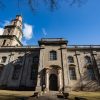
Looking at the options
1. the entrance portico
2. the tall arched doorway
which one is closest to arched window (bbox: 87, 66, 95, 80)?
the entrance portico

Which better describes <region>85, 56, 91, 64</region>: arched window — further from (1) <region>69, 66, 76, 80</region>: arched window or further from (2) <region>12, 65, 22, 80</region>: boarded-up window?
(2) <region>12, 65, 22, 80</region>: boarded-up window

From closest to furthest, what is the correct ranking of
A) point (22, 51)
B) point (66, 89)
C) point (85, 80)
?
1. point (66, 89)
2. point (85, 80)
3. point (22, 51)

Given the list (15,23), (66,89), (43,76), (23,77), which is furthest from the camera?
(15,23)

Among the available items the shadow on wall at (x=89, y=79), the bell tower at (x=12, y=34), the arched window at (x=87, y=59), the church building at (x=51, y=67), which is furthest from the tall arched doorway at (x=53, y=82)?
the bell tower at (x=12, y=34)

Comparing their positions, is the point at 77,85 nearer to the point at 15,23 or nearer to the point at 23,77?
the point at 23,77

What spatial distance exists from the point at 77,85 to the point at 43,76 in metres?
6.87

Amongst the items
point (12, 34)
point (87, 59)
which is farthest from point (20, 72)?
point (87, 59)

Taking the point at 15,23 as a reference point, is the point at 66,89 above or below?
below

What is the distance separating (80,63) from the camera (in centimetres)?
2898

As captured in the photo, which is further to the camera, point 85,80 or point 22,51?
point 22,51

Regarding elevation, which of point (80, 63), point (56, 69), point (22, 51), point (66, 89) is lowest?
point (66, 89)

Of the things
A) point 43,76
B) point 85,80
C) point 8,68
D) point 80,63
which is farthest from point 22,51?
point 85,80

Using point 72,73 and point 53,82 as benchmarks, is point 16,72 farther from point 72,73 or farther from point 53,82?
point 72,73

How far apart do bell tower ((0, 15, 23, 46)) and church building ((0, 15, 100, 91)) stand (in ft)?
17.3
